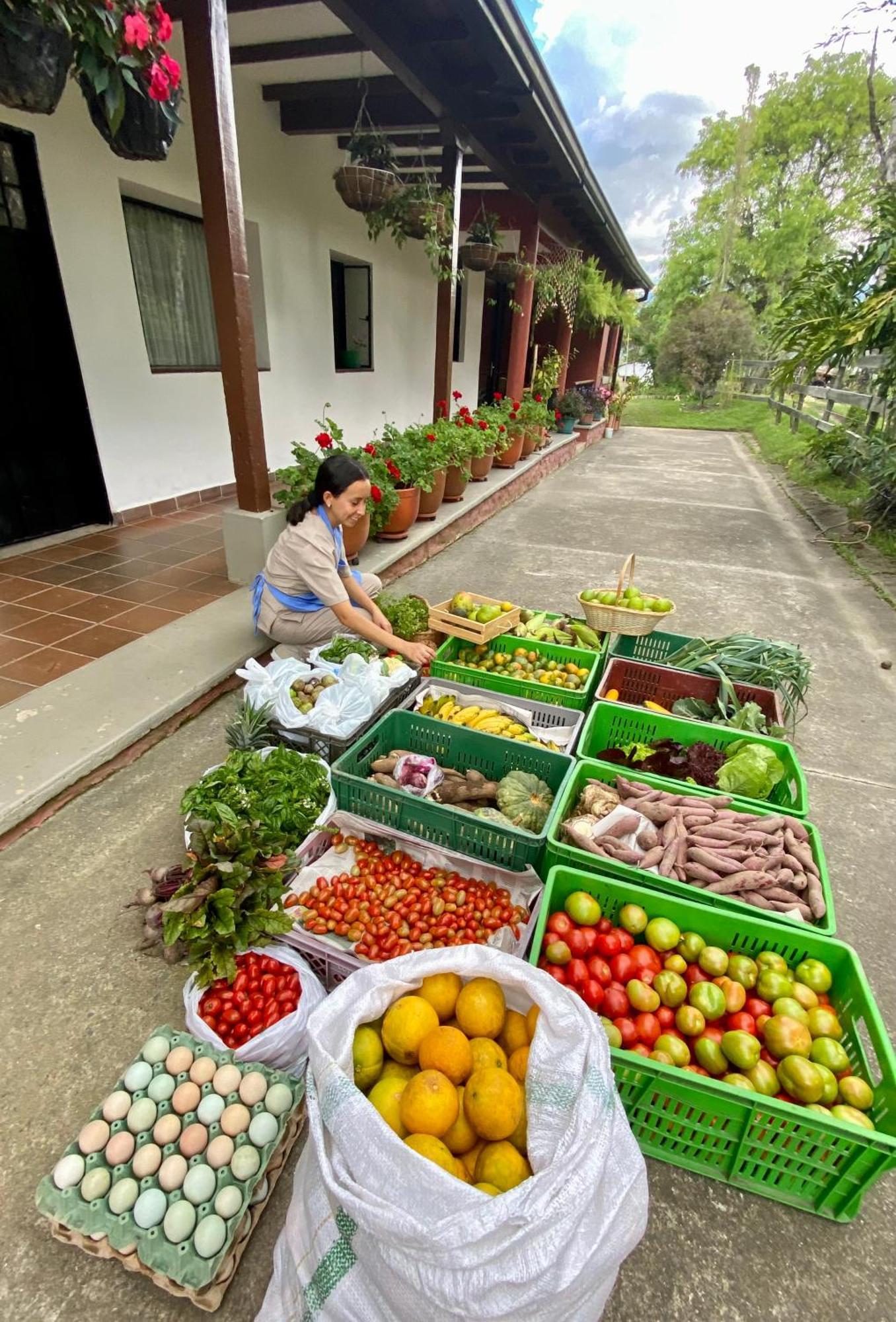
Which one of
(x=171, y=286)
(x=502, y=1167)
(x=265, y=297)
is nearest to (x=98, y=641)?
(x=502, y=1167)

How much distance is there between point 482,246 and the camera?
7656 millimetres

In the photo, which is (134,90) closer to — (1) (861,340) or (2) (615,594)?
(2) (615,594)

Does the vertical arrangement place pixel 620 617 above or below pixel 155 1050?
above

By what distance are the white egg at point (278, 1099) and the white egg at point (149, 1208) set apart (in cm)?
25

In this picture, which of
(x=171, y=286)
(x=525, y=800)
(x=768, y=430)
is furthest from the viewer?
(x=768, y=430)

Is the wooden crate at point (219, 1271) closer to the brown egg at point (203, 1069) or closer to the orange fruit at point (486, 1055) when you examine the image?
the brown egg at point (203, 1069)

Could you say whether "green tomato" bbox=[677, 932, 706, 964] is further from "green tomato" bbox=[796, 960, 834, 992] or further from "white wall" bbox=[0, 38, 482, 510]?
"white wall" bbox=[0, 38, 482, 510]

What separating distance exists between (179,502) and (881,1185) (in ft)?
21.3

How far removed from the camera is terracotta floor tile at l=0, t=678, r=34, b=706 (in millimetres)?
2936

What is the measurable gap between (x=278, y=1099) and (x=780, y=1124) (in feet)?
3.81

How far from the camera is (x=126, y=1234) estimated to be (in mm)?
1239

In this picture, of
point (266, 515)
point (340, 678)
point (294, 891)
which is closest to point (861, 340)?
point (266, 515)

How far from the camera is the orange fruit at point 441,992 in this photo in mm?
1386

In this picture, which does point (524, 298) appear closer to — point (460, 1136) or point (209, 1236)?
point (460, 1136)
